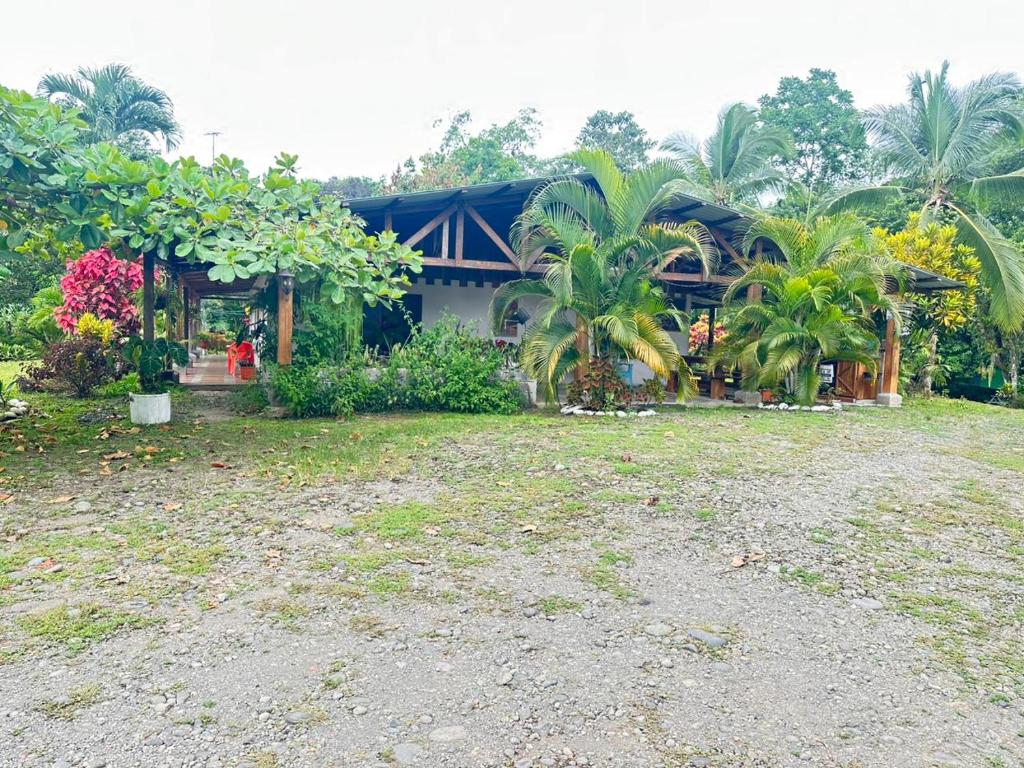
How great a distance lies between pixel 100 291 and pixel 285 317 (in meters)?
4.97

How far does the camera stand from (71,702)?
2393mm

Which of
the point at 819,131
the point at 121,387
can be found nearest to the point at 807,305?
the point at 121,387

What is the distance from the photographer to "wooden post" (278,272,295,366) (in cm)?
886

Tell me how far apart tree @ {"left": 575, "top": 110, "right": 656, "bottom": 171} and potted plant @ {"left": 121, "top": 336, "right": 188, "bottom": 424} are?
108 ft

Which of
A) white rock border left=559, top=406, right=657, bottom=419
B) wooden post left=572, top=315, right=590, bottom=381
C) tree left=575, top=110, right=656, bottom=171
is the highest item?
tree left=575, top=110, right=656, bottom=171

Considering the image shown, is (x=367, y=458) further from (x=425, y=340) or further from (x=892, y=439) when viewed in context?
(x=892, y=439)

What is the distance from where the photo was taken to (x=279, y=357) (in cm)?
903

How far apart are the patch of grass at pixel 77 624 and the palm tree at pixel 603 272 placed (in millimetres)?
6960

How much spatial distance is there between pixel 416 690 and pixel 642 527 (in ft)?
7.55

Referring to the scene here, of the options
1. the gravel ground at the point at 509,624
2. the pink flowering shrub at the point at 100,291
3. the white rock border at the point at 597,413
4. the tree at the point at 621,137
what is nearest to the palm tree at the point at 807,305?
the white rock border at the point at 597,413

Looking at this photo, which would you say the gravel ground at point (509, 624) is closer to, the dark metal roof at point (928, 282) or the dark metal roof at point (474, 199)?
the dark metal roof at point (474, 199)

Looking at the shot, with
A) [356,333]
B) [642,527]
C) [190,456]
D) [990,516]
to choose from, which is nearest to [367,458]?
[190,456]

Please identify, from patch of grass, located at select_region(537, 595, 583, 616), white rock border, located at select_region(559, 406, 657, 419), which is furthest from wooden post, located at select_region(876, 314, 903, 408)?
patch of grass, located at select_region(537, 595, 583, 616)

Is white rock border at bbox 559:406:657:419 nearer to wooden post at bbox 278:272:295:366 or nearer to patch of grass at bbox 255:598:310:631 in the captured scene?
wooden post at bbox 278:272:295:366
